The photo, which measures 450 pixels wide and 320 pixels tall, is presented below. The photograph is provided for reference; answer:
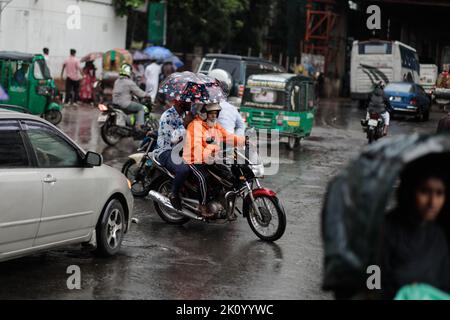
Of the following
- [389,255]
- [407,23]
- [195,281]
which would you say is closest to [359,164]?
[389,255]

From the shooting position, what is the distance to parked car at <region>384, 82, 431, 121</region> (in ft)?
101

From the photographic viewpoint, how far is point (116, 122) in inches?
680

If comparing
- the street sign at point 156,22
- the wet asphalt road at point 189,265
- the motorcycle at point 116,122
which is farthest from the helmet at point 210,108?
the street sign at point 156,22

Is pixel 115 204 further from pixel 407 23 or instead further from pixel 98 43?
pixel 407 23

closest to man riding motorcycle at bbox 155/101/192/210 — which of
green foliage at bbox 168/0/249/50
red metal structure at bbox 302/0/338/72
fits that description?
green foliage at bbox 168/0/249/50

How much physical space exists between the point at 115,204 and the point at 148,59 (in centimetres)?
2364

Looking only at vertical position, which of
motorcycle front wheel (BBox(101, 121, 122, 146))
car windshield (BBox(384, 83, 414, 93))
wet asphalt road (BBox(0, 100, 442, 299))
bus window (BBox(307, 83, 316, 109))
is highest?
car windshield (BBox(384, 83, 414, 93))

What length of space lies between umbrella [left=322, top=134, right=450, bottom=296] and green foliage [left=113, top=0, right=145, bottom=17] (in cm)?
2984

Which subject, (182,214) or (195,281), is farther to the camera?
(182,214)

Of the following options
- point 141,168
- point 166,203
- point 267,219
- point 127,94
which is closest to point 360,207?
point 267,219

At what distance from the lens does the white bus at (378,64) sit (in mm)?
38531

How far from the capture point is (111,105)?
683 inches

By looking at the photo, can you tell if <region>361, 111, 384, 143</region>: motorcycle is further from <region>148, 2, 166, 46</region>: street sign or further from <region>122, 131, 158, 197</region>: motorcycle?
<region>148, 2, 166, 46</region>: street sign
